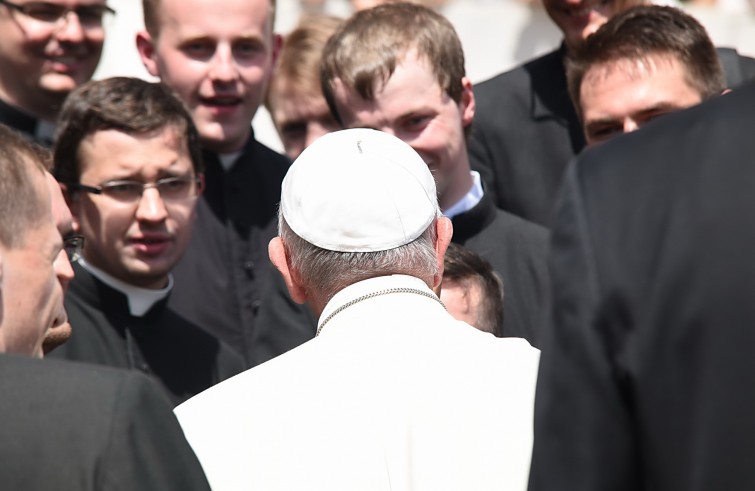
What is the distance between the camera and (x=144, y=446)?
205cm

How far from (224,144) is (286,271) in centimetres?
212

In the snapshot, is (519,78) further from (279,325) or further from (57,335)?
(57,335)

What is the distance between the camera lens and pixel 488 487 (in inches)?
94.0

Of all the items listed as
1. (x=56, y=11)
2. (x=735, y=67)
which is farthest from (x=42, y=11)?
(x=735, y=67)

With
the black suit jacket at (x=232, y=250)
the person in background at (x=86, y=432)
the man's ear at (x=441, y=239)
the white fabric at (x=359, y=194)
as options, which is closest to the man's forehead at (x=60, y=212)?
the white fabric at (x=359, y=194)

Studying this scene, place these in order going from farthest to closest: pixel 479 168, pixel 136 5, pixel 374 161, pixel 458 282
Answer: pixel 136 5 → pixel 479 168 → pixel 458 282 → pixel 374 161

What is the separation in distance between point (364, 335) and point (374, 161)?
15.0 inches

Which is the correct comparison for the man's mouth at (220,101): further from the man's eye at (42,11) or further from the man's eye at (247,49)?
the man's eye at (42,11)

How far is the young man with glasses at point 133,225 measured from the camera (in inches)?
163

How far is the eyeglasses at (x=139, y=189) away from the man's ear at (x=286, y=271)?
1.47 m

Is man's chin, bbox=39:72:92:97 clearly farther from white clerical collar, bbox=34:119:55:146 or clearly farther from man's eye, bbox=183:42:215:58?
man's eye, bbox=183:42:215:58

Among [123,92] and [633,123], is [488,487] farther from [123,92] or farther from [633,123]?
[123,92]

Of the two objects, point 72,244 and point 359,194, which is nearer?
point 359,194

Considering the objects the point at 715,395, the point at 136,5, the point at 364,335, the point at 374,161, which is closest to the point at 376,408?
the point at 364,335
